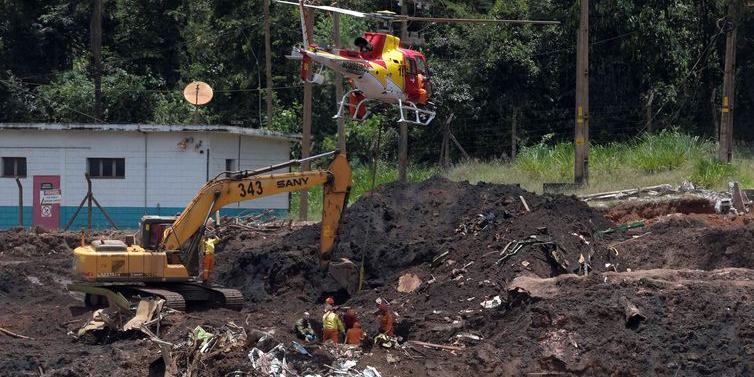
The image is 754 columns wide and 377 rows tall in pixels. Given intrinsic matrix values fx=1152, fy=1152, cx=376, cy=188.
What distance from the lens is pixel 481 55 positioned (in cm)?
4409

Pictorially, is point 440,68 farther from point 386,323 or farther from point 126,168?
point 386,323

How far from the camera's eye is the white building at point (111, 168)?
122 feet

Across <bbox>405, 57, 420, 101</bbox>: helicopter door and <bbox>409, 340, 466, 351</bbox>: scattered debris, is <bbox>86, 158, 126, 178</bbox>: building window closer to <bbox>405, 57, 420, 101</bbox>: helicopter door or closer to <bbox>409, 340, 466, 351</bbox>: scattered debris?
<bbox>405, 57, 420, 101</bbox>: helicopter door

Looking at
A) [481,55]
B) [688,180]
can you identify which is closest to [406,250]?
[688,180]

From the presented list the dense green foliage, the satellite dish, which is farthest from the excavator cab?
the dense green foliage

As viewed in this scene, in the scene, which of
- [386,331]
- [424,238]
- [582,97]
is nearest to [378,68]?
[424,238]

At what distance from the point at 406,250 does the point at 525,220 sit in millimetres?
2544

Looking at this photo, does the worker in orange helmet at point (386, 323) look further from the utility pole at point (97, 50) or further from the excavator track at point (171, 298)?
the utility pole at point (97, 50)

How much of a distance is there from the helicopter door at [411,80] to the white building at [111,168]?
11907 millimetres

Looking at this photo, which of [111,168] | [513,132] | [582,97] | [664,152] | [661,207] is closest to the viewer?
[661,207]

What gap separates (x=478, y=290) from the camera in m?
20.4

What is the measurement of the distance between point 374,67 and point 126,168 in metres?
14.6

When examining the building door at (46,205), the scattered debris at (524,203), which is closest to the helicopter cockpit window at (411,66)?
the scattered debris at (524,203)

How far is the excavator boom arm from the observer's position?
846 inches
